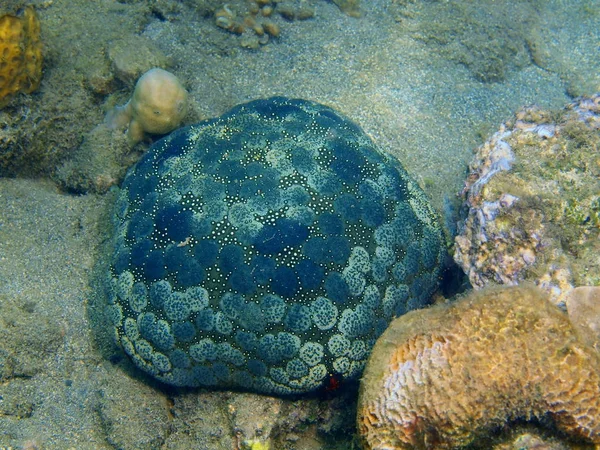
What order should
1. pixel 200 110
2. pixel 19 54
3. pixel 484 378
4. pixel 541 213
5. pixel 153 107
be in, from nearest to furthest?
pixel 484 378, pixel 541 213, pixel 19 54, pixel 153 107, pixel 200 110

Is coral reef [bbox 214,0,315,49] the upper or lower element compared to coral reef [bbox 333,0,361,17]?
lower

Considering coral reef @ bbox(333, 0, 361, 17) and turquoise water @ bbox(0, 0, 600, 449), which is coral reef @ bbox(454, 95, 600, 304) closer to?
turquoise water @ bbox(0, 0, 600, 449)

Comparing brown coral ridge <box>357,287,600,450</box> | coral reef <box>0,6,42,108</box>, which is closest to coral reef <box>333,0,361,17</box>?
coral reef <box>0,6,42,108</box>

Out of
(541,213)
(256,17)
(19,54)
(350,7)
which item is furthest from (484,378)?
(350,7)

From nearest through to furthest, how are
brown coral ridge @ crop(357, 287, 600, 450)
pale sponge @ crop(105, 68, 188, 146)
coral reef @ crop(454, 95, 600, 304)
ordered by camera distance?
brown coral ridge @ crop(357, 287, 600, 450) < coral reef @ crop(454, 95, 600, 304) < pale sponge @ crop(105, 68, 188, 146)

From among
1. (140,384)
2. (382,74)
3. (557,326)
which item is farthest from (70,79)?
(557,326)

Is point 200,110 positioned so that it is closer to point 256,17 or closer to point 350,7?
point 256,17
